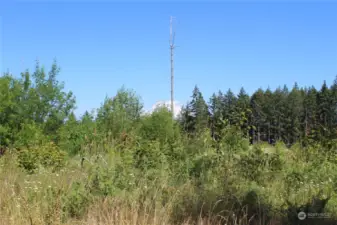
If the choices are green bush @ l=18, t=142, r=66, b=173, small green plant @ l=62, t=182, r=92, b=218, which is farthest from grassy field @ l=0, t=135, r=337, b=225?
green bush @ l=18, t=142, r=66, b=173

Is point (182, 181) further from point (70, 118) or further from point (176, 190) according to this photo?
point (70, 118)

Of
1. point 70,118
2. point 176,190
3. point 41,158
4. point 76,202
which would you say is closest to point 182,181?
point 176,190

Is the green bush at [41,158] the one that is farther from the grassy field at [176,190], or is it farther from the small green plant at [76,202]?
the small green plant at [76,202]

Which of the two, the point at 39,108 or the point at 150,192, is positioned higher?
the point at 39,108

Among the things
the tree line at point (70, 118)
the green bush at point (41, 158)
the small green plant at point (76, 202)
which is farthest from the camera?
the tree line at point (70, 118)

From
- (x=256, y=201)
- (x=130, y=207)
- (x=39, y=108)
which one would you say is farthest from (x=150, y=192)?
(x=39, y=108)

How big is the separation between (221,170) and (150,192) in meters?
1.52

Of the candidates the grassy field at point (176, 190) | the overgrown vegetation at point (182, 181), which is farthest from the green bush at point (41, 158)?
the grassy field at point (176, 190)

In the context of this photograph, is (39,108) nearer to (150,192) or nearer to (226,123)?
(226,123)

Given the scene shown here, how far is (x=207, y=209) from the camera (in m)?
3.85

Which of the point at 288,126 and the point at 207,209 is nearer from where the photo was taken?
the point at 207,209

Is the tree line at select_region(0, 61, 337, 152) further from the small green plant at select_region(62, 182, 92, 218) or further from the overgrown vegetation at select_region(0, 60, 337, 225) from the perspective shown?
the small green plant at select_region(62, 182, 92, 218)

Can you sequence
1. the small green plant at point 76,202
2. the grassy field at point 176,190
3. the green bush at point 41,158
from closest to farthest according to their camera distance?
the grassy field at point 176,190 → the small green plant at point 76,202 → the green bush at point 41,158

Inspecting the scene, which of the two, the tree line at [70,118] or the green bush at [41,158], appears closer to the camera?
the green bush at [41,158]
